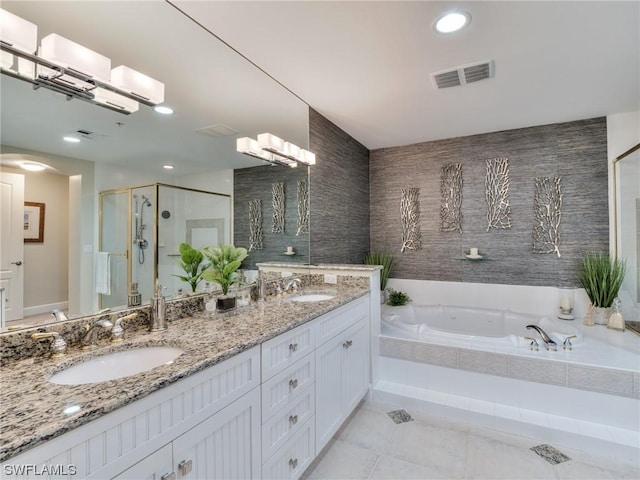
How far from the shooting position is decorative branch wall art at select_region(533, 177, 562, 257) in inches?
123

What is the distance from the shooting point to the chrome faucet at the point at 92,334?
3.85 ft

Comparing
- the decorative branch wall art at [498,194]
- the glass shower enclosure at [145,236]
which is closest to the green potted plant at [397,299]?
the decorative branch wall art at [498,194]

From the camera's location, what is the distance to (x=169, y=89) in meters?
1.67

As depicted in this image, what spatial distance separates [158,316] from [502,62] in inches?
97.9

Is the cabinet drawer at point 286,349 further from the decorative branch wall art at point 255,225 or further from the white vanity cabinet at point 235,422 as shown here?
the decorative branch wall art at point 255,225

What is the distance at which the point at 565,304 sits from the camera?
3004mm

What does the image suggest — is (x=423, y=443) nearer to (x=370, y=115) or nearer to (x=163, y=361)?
(x=163, y=361)

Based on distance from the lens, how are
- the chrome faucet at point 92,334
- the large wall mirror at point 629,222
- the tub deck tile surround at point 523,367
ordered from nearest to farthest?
the chrome faucet at point 92,334 < the tub deck tile surround at point 523,367 < the large wall mirror at point 629,222

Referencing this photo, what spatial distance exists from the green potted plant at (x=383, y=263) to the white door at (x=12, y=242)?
10.4 ft

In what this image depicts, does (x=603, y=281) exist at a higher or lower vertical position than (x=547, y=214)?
lower

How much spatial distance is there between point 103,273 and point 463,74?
2.45 metres

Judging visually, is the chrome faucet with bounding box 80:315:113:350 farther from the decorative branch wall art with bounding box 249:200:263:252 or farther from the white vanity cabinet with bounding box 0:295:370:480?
the decorative branch wall art with bounding box 249:200:263:252

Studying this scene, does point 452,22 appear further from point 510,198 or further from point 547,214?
point 547,214

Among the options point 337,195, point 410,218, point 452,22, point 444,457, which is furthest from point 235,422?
point 410,218
